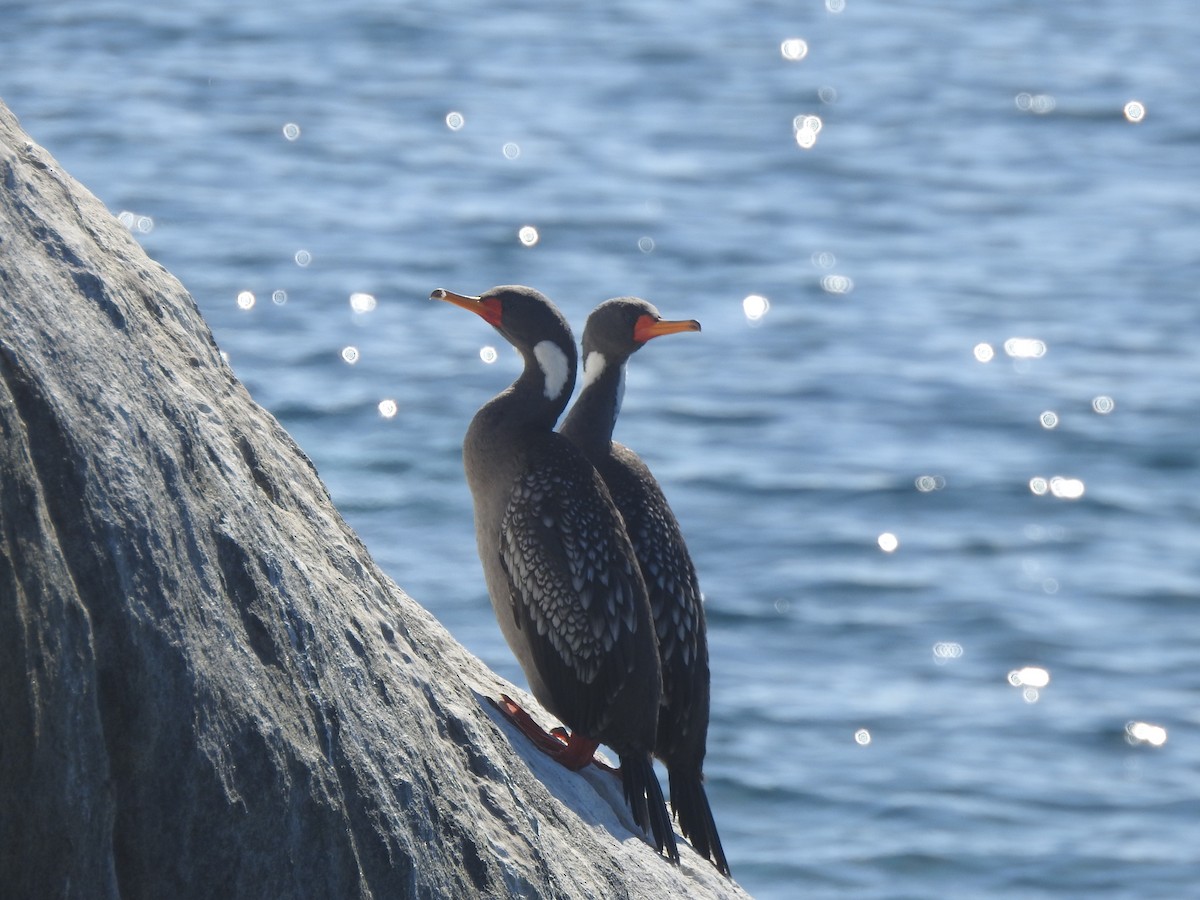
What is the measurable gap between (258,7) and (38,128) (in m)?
7.28

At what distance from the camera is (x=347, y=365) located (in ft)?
62.6

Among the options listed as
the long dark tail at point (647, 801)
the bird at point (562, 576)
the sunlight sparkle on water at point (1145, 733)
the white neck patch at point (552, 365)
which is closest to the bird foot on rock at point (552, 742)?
the bird at point (562, 576)

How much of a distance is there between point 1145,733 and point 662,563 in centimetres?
925

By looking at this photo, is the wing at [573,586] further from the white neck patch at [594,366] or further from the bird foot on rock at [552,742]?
the white neck patch at [594,366]

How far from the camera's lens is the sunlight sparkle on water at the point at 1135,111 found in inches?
1099

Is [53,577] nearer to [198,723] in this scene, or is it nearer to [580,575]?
[198,723]

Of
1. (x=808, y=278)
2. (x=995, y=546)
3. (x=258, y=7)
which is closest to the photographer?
(x=995, y=546)

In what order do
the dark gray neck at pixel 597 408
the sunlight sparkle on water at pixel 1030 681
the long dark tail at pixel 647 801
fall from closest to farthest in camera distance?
1. the long dark tail at pixel 647 801
2. the dark gray neck at pixel 597 408
3. the sunlight sparkle on water at pixel 1030 681

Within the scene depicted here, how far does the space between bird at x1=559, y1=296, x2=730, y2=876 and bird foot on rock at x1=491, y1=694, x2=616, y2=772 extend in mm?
406

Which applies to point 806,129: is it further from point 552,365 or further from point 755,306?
point 552,365

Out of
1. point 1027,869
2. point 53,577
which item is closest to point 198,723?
point 53,577

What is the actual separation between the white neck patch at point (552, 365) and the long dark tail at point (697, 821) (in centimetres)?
143

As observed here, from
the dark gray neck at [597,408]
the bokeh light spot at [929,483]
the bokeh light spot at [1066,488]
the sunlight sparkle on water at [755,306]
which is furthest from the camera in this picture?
the sunlight sparkle on water at [755,306]

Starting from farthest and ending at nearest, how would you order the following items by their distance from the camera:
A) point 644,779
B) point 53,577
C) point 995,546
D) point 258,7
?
point 258,7 → point 995,546 → point 644,779 → point 53,577
